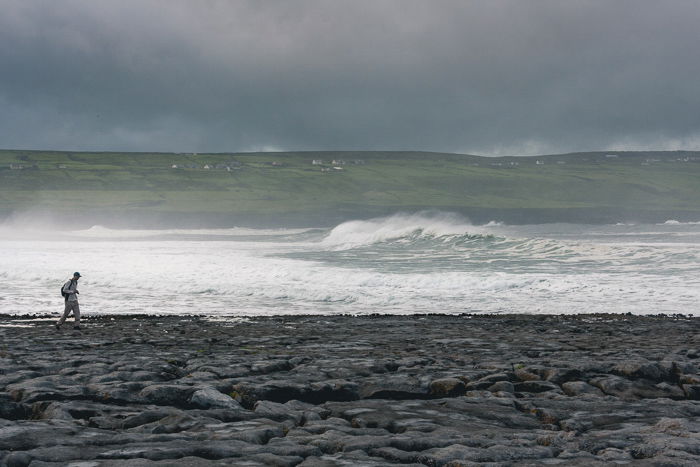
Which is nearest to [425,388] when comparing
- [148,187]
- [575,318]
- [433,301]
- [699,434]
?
[699,434]

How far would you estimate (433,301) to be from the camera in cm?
2275

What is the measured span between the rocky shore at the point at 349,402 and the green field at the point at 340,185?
331 ft

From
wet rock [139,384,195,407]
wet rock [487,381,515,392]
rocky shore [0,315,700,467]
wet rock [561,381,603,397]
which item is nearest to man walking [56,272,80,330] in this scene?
rocky shore [0,315,700,467]

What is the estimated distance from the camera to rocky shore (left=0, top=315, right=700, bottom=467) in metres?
4.67

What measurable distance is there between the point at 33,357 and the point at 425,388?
5.76 meters

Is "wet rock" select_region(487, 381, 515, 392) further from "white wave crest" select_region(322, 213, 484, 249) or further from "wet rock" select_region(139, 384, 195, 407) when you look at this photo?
"white wave crest" select_region(322, 213, 484, 249)

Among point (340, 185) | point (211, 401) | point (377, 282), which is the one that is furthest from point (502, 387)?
point (340, 185)

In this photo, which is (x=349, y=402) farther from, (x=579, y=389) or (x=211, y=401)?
(x=579, y=389)

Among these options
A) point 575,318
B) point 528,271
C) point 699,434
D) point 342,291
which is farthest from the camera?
point 528,271

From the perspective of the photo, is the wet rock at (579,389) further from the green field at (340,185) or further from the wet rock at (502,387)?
the green field at (340,185)

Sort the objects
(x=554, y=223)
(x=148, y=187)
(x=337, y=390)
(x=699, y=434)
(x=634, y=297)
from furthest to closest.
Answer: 1. (x=148, y=187)
2. (x=554, y=223)
3. (x=634, y=297)
4. (x=337, y=390)
5. (x=699, y=434)

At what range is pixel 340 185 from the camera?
157375 millimetres

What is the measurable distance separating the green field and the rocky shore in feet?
331

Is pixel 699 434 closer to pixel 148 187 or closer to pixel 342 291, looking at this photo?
pixel 342 291
